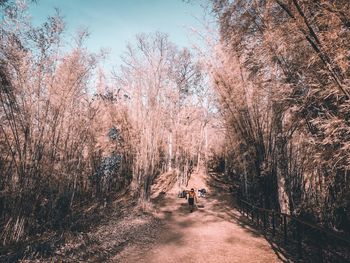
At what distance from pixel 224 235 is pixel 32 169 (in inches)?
207

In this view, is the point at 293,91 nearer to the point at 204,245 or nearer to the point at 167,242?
the point at 204,245

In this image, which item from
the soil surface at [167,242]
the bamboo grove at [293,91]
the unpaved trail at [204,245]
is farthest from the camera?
the unpaved trail at [204,245]

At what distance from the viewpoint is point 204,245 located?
6.45 meters

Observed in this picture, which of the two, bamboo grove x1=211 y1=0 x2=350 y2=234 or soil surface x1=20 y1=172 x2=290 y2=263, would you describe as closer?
bamboo grove x1=211 y1=0 x2=350 y2=234

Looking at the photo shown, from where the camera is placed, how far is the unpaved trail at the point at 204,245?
5367mm

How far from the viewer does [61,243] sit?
5613 mm

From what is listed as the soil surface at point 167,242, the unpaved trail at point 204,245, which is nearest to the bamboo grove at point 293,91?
the unpaved trail at point 204,245

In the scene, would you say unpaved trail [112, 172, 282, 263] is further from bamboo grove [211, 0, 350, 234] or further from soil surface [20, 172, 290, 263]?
bamboo grove [211, 0, 350, 234]

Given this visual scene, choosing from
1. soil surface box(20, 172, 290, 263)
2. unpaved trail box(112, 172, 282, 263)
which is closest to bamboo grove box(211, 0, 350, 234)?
unpaved trail box(112, 172, 282, 263)

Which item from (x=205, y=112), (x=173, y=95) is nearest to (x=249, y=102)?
(x=173, y=95)

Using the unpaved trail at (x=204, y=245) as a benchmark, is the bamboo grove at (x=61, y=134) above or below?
above

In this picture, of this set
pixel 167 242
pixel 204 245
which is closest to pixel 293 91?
pixel 204 245

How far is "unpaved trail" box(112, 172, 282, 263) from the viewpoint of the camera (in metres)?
5.37

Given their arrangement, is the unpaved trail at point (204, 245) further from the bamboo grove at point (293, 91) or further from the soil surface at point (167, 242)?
the bamboo grove at point (293, 91)
